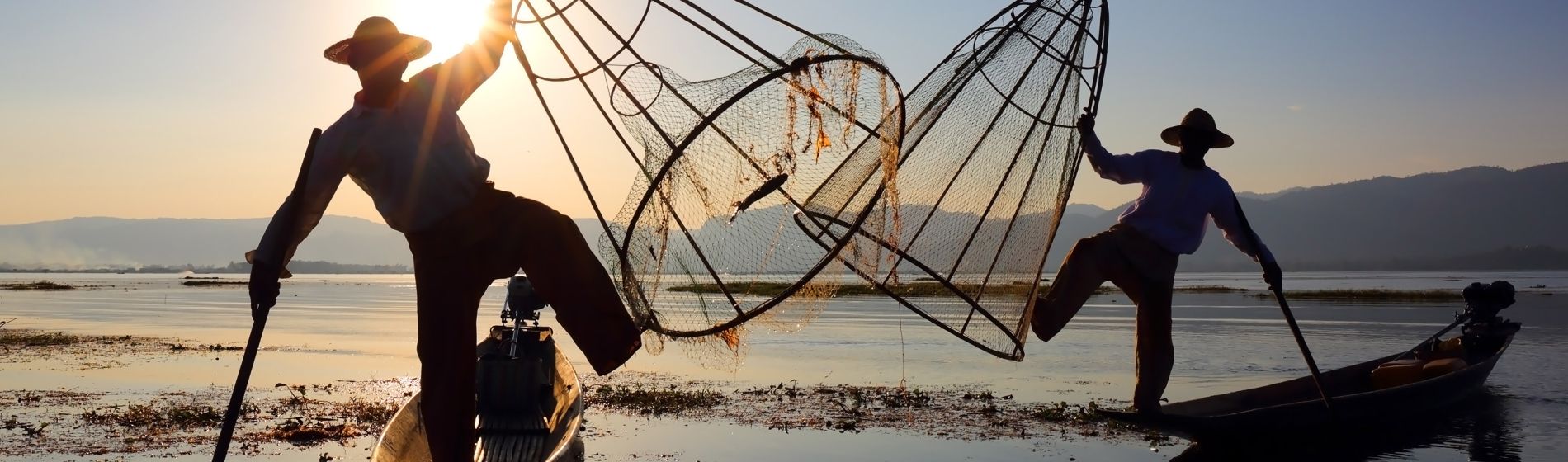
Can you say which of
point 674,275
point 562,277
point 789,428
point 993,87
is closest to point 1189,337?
point 789,428

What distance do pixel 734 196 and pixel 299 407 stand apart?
5.89m

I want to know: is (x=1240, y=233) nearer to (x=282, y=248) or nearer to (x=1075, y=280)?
(x=1075, y=280)

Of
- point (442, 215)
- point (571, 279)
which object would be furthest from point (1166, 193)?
point (442, 215)

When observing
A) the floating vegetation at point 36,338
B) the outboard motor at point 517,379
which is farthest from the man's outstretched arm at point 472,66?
the floating vegetation at point 36,338

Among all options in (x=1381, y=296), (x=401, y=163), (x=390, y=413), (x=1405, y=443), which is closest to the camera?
(x=401, y=163)

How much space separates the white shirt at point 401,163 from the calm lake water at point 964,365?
350 cm

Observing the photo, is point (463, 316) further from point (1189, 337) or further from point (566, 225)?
point (1189, 337)

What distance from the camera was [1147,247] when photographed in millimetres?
6051

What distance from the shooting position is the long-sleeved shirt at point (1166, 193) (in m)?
A: 6.06

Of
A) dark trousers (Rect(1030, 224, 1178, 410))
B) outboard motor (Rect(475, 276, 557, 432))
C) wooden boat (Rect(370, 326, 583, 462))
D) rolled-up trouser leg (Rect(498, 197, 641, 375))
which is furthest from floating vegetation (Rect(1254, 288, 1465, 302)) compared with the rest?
rolled-up trouser leg (Rect(498, 197, 641, 375))

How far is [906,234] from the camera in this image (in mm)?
7039

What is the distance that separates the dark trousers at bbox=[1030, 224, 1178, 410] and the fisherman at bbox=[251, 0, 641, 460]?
2.78 m

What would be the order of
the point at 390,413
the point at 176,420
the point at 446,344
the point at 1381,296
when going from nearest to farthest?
1. the point at 446,344
2. the point at 176,420
3. the point at 390,413
4. the point at 1381,296

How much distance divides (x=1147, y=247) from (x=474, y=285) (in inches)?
147
